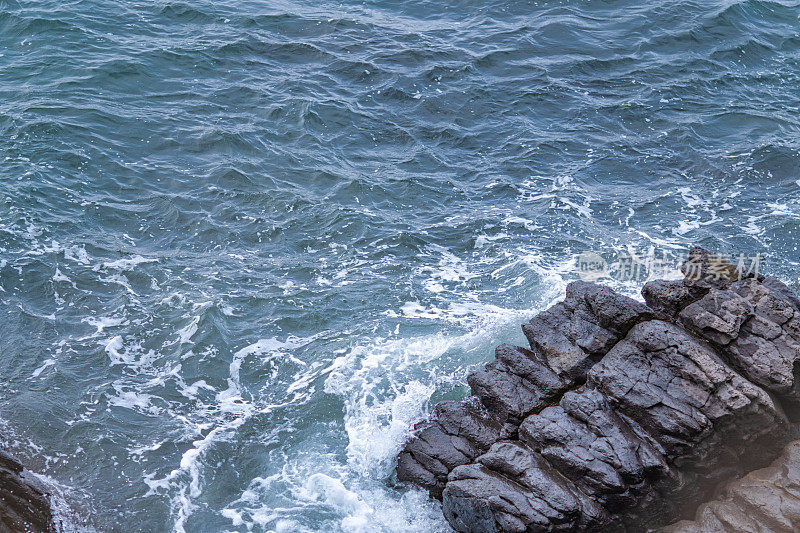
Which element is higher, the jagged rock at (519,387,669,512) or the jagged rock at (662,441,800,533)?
the jagged rock at (519,387,669,512)

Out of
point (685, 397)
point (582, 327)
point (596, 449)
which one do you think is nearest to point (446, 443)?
point (596, 449)

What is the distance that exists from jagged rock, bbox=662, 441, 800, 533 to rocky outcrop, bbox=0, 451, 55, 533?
472 inches

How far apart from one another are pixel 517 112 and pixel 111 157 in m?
14.6

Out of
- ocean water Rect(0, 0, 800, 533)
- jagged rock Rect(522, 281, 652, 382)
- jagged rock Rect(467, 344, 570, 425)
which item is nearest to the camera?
jagged rock Rect(467, 344, 570, 425)

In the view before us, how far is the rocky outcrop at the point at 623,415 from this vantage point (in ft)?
44.1

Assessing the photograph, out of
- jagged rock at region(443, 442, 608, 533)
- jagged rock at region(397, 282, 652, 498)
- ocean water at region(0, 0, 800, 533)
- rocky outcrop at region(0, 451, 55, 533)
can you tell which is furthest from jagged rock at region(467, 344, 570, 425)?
rocky outcrop at region(0, 451, 55, 533)

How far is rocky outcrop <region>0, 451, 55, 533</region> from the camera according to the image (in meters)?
13.9

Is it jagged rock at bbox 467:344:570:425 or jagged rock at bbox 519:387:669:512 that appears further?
jagged rock at bbox 467:344:570:425

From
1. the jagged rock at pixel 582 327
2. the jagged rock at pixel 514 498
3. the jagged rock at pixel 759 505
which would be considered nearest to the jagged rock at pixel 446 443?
the jagged rock at pixel 514 498

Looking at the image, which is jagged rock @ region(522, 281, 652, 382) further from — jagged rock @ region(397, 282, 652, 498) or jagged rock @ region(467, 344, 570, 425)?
jagged rock @ region(467, 344, 570, 425)

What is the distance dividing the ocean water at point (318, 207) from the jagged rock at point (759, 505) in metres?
5.04

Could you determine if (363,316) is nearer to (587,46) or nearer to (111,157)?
(111,157)

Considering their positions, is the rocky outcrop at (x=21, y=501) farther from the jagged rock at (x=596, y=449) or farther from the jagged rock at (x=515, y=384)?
the jagged rock at (x=596, y=449)

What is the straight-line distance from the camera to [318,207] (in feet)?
74.8
